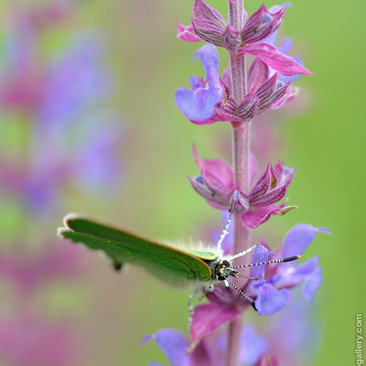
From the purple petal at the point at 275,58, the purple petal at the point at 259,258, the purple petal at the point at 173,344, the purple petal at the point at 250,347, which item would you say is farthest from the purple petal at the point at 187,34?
Result: the purple petal at the point at 250,347

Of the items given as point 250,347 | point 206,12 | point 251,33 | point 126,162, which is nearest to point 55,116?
point 126,162

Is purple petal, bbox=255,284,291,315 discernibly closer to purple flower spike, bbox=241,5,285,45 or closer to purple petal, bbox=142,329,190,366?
purple petal, bbox=142,329,190,366

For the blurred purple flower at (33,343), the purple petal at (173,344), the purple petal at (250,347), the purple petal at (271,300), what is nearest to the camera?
the purple petal at (271,300)

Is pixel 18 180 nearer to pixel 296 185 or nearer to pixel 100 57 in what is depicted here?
pixel 100 57

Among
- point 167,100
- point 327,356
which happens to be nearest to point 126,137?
point 167,100

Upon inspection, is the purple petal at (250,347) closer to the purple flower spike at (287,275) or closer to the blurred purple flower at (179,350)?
the blurred purple flower at (179,350)
